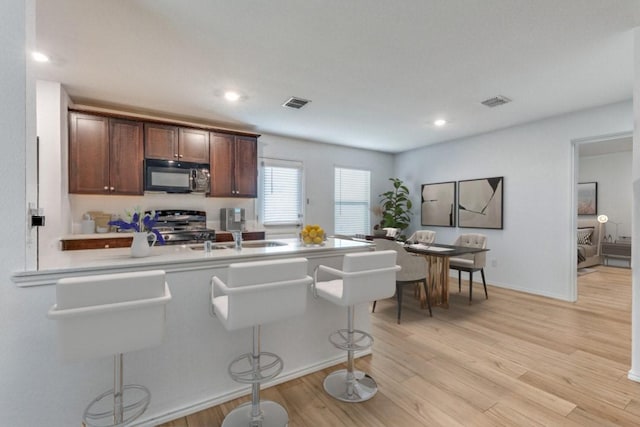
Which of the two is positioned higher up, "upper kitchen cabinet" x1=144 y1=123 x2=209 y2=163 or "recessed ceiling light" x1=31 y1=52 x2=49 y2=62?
"recessed ceiling light" x1=31 y1=52 x2=49 y2=62

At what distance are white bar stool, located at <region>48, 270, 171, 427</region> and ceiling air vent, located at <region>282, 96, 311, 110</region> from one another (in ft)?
9.03

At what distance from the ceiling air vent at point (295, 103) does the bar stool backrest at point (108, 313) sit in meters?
2.75

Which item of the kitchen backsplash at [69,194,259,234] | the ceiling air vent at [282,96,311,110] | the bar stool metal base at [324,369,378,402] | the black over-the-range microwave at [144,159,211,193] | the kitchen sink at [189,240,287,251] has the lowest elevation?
the bar stool metal base at [324,369,378,402]

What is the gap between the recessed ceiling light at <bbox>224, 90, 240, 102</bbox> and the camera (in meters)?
3.32

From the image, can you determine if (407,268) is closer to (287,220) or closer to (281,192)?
(287,220)

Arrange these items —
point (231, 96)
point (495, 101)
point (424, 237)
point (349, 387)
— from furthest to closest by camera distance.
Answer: point (424, 237)
point (495, 101)
point (231, 96)
point (349, 387)

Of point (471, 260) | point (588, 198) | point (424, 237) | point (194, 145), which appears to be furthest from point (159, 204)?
point (588, 198)

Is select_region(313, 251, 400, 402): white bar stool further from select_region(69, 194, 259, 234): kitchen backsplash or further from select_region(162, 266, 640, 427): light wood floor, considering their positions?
select_region(69, 194, 259, 234): kitchen backsplash

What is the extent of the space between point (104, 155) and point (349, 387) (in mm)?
3810

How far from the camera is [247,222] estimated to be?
492 centimetres

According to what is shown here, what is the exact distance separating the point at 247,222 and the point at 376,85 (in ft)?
9.81

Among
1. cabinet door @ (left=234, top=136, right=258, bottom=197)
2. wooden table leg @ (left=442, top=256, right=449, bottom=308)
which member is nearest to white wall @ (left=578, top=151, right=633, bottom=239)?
wooden table leg @ (left=442, top=256, right=449, bottom=308)

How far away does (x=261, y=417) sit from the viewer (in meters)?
1.76

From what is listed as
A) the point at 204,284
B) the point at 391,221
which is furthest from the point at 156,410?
the point at 391,221
